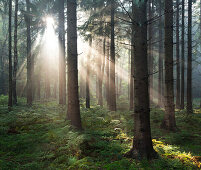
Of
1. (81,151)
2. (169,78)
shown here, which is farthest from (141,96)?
(169,78)

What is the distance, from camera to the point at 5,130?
727 centimetres

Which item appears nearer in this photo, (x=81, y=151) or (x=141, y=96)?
(x=141, y=96)

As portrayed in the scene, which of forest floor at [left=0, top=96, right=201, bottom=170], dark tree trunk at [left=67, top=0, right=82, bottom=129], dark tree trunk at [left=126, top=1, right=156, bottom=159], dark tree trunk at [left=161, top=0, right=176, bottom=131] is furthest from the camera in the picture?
dark tree trunk at [left=161, top=0, right=176, bottom=131]

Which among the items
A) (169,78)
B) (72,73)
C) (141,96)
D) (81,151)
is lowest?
(81,151)

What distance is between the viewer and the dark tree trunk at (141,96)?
457 centimetres

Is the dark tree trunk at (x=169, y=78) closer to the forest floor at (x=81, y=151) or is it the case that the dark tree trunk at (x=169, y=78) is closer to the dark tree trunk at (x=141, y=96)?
the forest floor at (x=81, y=151)

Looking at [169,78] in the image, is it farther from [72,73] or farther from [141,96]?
[72,73]

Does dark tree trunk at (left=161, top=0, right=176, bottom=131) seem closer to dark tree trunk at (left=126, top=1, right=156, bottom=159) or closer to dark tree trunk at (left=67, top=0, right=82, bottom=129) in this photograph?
dark tree trunk at (left=126, top=1, right=156, bottom=159)

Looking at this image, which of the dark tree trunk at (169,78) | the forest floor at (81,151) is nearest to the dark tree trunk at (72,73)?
the forest floor at (81,151)

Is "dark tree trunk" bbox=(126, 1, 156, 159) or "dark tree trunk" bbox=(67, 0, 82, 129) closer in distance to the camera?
"dark tree trunk" bbox=(126, 1, 156, 159)

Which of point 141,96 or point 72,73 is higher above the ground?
point 72,73

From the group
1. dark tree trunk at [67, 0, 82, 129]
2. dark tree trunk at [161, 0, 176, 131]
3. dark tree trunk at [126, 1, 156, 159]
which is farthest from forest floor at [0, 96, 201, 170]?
dark tree trunk at [67, 0, 82, 129]

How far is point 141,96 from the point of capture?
4602mm

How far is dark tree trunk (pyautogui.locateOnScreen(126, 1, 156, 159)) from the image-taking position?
15.0ft
